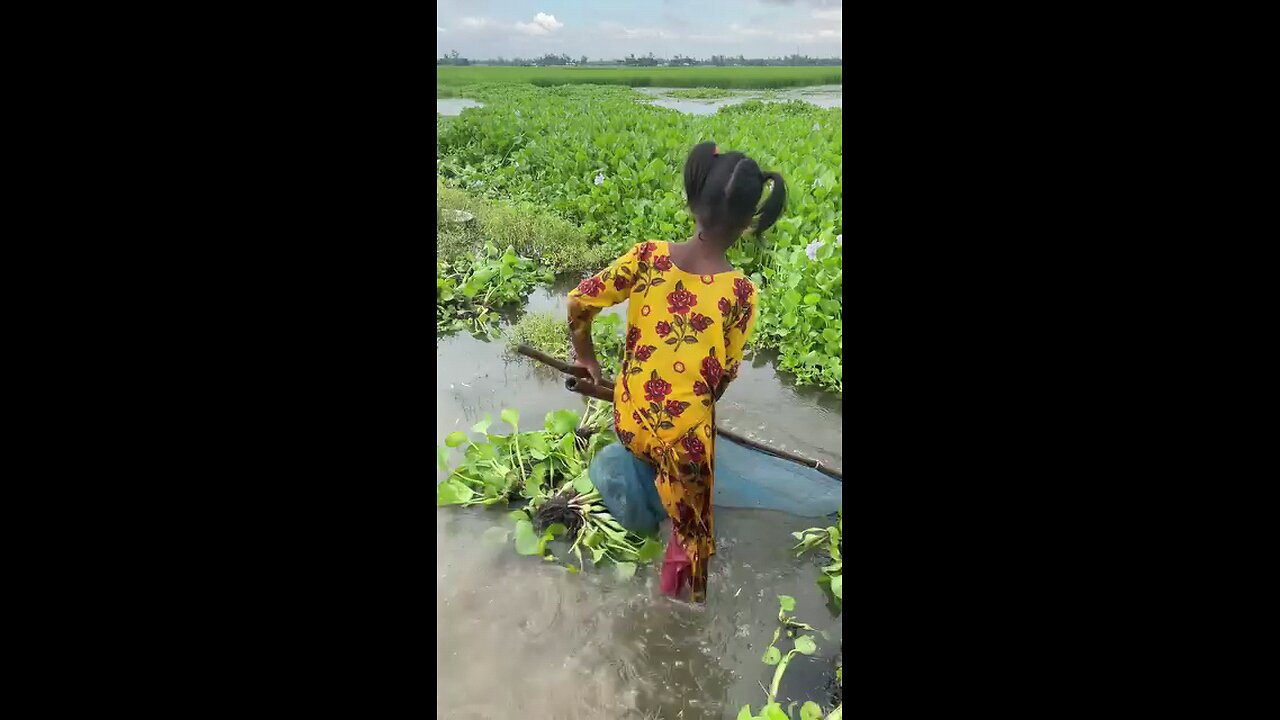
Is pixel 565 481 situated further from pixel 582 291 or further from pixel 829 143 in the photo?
pixel 829 143

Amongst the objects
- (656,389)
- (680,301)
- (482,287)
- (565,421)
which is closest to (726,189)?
(680,301)

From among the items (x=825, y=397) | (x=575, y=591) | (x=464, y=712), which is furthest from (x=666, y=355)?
(x=825, y=397)

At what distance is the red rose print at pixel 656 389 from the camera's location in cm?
218

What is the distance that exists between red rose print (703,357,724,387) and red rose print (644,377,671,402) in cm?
10

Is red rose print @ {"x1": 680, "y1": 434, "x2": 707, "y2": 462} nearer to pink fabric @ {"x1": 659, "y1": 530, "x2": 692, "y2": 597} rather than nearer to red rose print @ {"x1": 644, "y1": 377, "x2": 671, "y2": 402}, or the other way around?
red rose print @ {"x1": 644, "y1": 377, "x2": 671, "y2": 402}

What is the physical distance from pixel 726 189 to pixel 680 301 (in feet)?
1.03

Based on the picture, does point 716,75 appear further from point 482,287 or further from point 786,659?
point 482,287

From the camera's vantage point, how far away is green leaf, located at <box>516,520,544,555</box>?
254 cm

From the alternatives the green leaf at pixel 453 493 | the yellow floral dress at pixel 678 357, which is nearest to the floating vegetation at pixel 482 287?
the green leaf at pixel 453 493

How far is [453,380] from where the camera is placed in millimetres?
4051

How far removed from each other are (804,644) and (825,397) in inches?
68.2

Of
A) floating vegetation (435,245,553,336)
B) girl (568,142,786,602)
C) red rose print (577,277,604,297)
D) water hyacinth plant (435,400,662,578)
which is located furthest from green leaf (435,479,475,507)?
floating vegetation (435,245,553,336)

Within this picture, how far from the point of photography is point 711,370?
86.1 inches

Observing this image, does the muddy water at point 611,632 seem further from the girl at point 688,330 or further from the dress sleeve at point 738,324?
the dress sleeve at point 738,324
